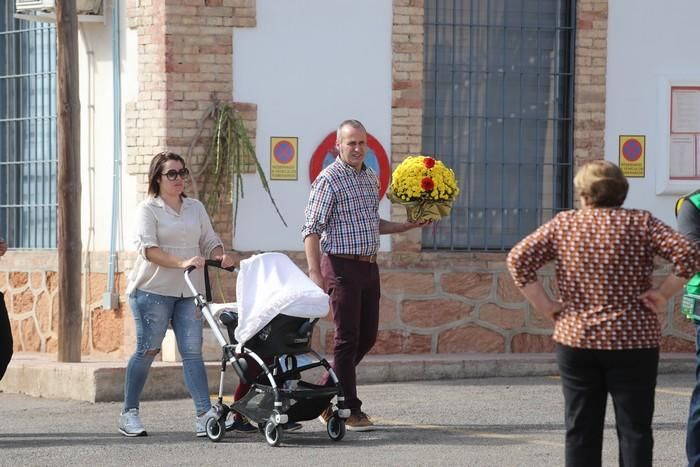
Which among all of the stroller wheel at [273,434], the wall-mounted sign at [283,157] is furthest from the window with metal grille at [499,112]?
the stroller wheel at [273,434]

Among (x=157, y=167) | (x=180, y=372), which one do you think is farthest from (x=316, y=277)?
(x=180, y=372)

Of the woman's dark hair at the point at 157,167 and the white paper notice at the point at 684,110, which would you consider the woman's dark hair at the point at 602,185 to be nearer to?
the woman's dark hair at the point at 157,167

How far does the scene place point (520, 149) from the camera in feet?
45.0

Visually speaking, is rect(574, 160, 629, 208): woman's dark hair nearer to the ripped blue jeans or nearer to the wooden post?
the ripped blue jeans

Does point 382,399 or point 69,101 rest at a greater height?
point 69,101

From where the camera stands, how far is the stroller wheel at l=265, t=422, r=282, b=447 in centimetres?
875

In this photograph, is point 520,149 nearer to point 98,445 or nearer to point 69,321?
point 69,321

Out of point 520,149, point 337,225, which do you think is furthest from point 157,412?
point 520,149

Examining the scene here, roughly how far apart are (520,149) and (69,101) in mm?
4303

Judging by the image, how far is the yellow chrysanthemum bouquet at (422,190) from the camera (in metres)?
9.50

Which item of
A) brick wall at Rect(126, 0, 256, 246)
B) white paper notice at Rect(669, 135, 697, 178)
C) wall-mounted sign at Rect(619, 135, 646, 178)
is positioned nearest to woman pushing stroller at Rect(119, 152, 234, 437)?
brick wall at Rect(126, 0, 256, 246)

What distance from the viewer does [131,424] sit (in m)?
9.26

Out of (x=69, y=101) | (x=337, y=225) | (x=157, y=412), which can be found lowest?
(x=157, y=412)

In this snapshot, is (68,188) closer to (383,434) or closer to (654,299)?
(383,434)
